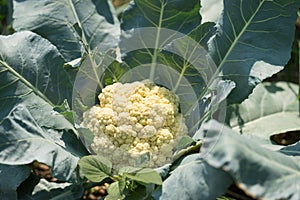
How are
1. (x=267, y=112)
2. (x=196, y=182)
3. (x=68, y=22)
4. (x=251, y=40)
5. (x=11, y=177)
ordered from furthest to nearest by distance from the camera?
1. (x=267, y=112)
2. (x=68, y=22)
3. (x=251, y=40)
4. (x=11, y=177)
5. (x=196, y=182)

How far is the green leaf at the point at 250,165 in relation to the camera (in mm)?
1182

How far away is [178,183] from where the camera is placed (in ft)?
4.61

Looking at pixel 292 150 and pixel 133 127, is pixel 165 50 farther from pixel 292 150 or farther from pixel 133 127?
pixel 292 150

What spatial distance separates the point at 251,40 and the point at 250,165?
2.06ft

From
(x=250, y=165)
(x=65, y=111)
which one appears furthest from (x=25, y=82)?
(x=250, y=165)

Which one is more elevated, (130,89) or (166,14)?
(166,14)

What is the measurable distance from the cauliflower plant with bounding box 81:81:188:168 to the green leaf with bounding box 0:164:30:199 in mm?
227

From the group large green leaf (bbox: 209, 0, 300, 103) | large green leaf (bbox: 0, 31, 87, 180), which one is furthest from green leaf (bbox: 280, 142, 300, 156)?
large green leaf (bbox: 0, 31, 87, 180)

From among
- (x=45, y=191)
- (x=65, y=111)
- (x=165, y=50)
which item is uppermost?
(x=165, y=50)

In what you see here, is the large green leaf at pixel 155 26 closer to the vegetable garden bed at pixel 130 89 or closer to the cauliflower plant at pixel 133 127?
the vegetable garden bed at pixel 130 89

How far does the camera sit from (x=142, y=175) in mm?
1441


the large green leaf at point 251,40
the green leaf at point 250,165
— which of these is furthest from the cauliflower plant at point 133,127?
the green leaf at point 250,165

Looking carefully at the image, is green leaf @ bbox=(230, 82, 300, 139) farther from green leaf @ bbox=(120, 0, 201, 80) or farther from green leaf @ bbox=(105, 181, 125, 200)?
green leaf @ bbox=(105, 181, 125, 200)

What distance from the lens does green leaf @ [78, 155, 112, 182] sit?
4.89ft
